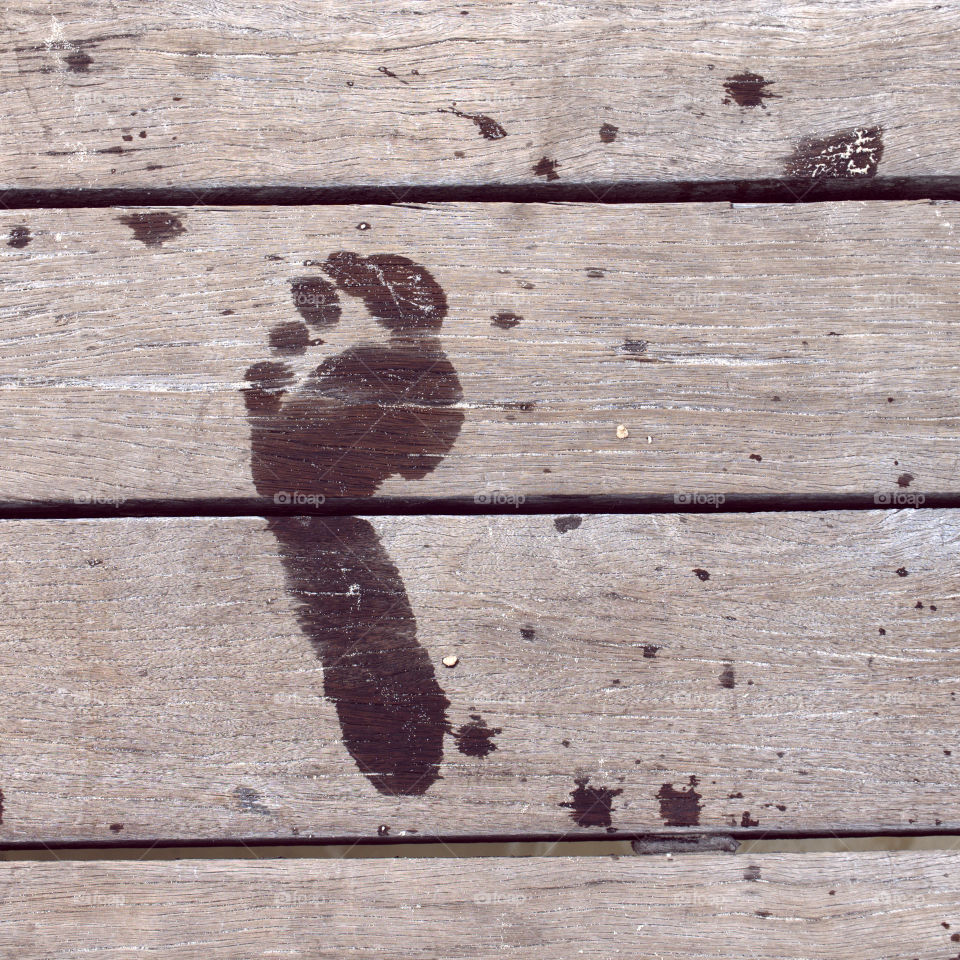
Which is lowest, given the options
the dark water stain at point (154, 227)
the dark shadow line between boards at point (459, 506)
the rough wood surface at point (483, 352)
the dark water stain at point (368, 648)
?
the dark water stain at point (368, 648)

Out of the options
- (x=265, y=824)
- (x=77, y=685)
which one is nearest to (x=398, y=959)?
(x=265, y=824)

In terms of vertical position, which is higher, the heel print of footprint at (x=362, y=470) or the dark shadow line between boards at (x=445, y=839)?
the heel print of footprint at (x=362, y=470)

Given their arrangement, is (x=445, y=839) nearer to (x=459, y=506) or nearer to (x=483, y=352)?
(x=459, y=506)

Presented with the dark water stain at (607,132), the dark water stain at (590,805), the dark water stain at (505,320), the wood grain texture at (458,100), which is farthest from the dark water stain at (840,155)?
the dark water stain at (590,805)

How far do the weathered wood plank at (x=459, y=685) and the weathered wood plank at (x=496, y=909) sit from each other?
0.07 meters

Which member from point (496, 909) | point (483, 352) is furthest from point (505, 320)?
point (496, 909)

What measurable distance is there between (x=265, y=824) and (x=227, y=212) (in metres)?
0.95

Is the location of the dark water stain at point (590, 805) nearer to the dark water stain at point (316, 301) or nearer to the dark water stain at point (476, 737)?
the dark water stain at point (476, 737)

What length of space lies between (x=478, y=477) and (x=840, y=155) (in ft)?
2.56

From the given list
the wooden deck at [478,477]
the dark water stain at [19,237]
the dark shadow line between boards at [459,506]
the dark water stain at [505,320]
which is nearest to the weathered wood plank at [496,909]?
the wooden deck at [478,477]

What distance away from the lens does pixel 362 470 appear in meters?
1.13

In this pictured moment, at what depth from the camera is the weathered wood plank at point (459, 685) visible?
1104 millimetres

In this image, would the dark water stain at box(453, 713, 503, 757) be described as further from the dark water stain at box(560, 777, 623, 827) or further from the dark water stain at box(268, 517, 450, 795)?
the dark water stain at box(560, 777, 623, 827)

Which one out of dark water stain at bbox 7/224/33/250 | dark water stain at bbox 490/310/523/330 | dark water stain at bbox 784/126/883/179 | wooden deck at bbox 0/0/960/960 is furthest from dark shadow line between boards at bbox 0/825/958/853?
dark water stain at bbox 784/126/883/179
